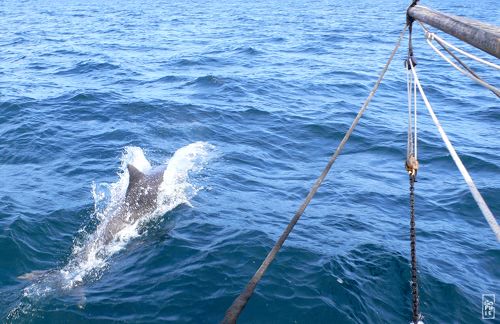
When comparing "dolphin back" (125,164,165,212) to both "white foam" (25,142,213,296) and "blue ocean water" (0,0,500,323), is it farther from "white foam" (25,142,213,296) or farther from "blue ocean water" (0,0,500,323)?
"blue ocean water" (0,0,500,323)

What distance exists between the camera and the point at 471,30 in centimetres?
484

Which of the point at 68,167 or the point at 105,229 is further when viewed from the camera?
the point at 68,167

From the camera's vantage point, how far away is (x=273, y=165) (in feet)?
43.6

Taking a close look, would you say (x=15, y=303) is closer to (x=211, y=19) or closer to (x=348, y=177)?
(x=348, y=177)

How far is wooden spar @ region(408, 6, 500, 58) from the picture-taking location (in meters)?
4.20

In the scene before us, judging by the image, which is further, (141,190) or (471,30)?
(141,190)

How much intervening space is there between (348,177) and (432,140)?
4.14 meters

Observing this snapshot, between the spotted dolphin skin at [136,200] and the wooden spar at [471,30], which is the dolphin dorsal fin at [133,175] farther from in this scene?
the wooden spar at [471,30]

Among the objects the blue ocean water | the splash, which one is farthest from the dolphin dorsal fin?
the blue ocean water

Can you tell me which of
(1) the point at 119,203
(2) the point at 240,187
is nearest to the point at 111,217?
(1) the point at 119,203

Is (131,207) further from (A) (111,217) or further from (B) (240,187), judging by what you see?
(B) (240,187)

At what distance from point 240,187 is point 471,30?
777 cm

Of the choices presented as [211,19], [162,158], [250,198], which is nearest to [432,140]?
[250,198]

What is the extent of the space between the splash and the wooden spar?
6.47m
